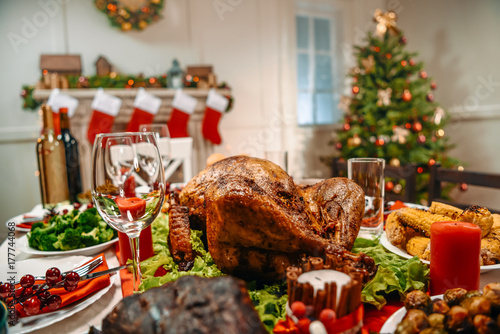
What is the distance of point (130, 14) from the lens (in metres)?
4.21

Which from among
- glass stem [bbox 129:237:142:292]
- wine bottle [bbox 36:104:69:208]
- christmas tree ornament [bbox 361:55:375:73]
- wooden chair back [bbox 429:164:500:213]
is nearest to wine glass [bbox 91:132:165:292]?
glass stem [bbox 129:237:142:292]

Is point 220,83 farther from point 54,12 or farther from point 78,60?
point 54,12

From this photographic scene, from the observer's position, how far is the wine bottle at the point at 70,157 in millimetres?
1789

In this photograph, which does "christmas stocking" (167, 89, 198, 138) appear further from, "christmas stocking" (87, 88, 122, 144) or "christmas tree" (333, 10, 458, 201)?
"christmas tree" (333, 10, 458, 201)

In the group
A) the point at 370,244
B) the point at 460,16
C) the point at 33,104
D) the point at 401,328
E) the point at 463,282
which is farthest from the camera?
the point at 460,16

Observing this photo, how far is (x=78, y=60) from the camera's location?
3.97 m

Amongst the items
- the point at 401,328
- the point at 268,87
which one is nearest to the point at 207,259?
Answer: the point at 401,328

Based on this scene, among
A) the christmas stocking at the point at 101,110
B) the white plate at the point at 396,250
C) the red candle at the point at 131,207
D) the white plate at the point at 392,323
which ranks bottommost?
the white plate at the point at 396,250

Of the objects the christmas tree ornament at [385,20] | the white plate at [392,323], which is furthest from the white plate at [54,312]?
the christmas tree ornament at [385,20]

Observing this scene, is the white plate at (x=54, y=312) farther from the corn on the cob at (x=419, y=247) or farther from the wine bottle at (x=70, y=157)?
the wine bottle at (x=70, y=157)

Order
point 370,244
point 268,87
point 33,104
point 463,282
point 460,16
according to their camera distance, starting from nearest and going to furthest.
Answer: point 463,282, point 370,244, point 33,104, point 460,16, point 268,87

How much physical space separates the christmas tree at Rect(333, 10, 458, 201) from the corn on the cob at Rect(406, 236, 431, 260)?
309cm

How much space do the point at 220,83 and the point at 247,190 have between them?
418 cm

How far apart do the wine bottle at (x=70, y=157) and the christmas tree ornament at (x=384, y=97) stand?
3.24m
